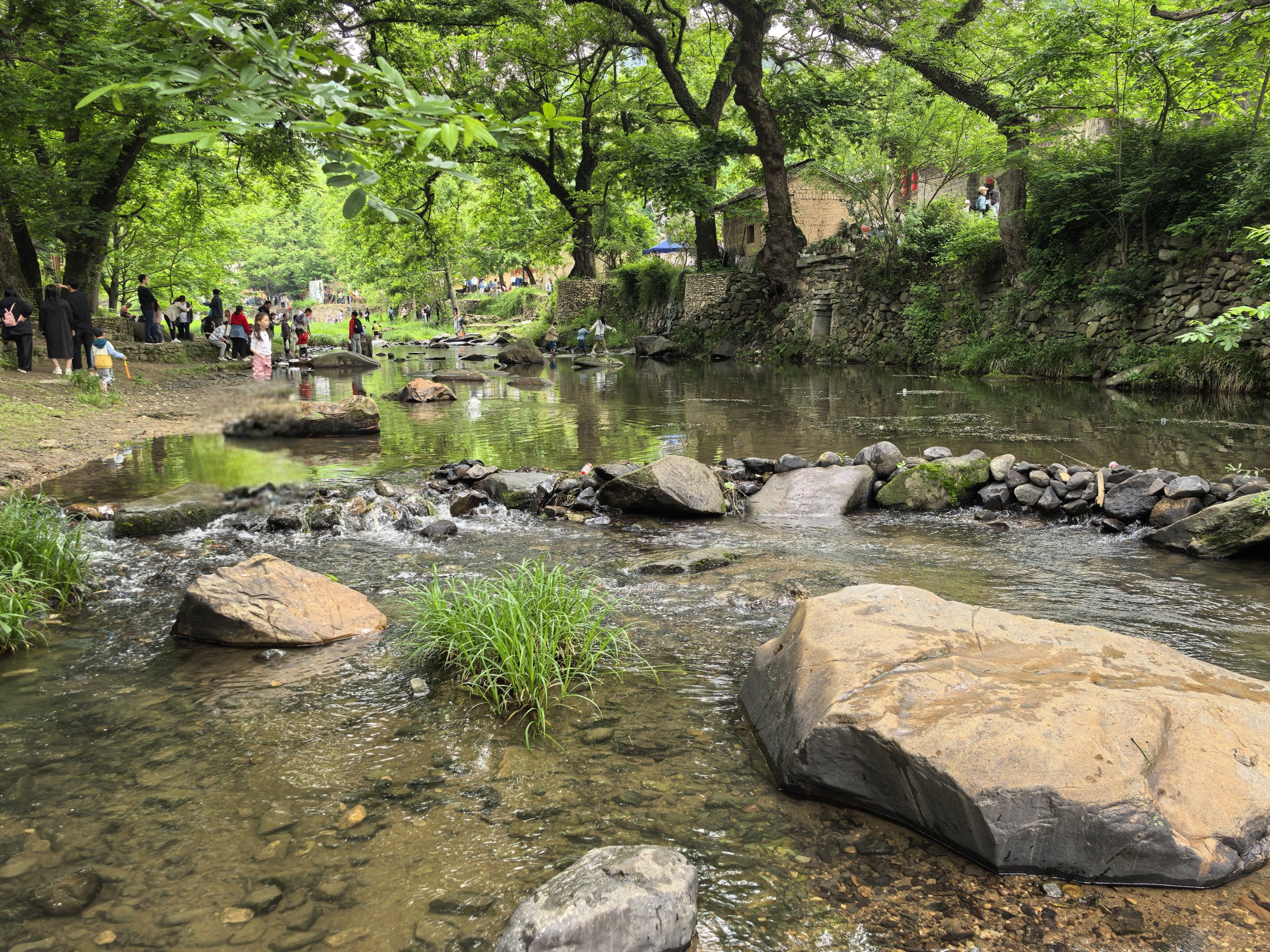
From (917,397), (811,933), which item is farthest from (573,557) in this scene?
(917,397)

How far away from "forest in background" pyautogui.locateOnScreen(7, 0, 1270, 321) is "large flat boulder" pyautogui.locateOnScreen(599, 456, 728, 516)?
404 centimetres

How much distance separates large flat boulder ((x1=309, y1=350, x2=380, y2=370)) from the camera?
13.4 m

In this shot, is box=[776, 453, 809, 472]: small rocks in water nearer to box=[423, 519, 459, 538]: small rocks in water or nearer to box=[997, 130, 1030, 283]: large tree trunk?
box=[423, 519, 459, 538]: small rocks in water

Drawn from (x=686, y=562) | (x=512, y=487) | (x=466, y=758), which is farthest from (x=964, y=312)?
(x=466, y=758)

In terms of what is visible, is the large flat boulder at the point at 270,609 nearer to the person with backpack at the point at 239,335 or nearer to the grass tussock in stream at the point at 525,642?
the grass tussock in stream at the point at 525,642

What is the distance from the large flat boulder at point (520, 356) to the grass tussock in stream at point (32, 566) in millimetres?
27162

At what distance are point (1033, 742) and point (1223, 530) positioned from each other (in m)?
5.08

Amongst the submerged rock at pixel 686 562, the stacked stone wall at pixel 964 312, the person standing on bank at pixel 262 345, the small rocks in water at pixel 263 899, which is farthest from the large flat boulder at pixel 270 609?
the stacked stone wall at pixel 964 312

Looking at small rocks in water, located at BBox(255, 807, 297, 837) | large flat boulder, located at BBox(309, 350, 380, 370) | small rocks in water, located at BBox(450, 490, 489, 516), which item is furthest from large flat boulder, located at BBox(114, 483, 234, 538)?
small rocks in water, located at BBox(255, 807, 297, 837)

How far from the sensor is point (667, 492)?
856 cm

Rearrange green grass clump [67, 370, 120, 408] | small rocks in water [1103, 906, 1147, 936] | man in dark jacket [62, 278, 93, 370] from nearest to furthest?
small rocks in water [1103, 906, 1147, 936], green grass clump [67, 370, 120, 408], man in dark jacket [62, 278, 93, 370]

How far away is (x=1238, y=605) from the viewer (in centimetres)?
582

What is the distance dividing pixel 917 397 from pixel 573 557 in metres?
13.0

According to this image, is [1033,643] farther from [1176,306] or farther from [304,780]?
[1176,306]
